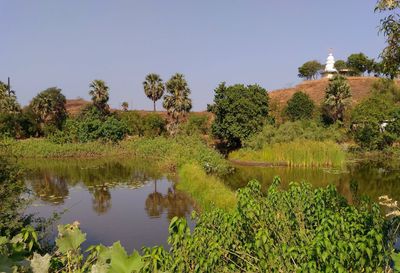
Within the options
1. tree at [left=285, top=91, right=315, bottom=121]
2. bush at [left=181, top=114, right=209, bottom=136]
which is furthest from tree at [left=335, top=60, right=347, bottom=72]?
bush at [left=181, top=114, right=209, bottom=136]

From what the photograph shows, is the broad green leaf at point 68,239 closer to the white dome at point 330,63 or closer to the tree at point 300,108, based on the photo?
the tree at point 300,108

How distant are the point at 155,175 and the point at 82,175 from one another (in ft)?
23.0

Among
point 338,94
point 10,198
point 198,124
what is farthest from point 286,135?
point 10,198

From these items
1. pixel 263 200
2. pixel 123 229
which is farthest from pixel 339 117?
pixel 263 200

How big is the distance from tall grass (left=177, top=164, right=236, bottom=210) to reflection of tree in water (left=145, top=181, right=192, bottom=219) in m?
0.66

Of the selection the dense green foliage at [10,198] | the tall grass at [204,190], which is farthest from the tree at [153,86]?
the dense green foliage at [10,198]

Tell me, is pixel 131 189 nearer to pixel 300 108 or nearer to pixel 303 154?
pixel 303 154

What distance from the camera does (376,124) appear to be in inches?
1870

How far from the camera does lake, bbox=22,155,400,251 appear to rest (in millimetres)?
19438

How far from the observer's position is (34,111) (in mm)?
61344

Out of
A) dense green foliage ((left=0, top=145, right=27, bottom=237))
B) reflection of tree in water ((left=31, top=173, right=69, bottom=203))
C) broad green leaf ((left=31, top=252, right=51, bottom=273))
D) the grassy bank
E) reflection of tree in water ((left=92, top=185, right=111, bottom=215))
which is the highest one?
broad green leaf ((left=31, top=252, right=51, bottom=273))

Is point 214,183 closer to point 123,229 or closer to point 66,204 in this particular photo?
point 123,229

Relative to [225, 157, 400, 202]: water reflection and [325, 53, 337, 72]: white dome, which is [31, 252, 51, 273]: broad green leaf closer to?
[225, 157, 400, 202]: water reflection

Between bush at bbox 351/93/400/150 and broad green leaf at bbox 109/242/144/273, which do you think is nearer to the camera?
broad green leaf at bbox 109/242/144/273
